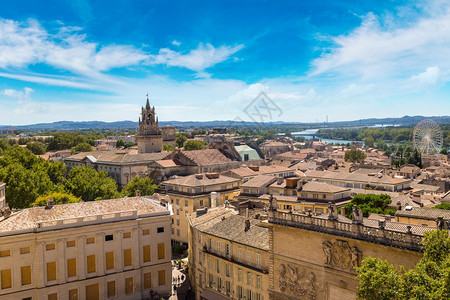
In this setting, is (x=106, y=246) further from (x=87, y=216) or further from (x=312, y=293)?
(x=312, y=293)

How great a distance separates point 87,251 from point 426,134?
505ft

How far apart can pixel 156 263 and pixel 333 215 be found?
2300 centimetres

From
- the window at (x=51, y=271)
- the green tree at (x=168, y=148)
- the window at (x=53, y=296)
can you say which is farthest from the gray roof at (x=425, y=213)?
the green tree at (x=168, y=148)

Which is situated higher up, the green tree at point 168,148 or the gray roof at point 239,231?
the green tree at point 168,148

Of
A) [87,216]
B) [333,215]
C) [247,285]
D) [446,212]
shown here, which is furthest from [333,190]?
[87,216]

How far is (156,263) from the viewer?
141 feet

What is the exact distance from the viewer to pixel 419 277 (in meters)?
18.7

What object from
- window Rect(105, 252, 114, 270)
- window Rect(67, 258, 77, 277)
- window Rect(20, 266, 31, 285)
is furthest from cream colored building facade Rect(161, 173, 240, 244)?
window Rect(20, 266, 31, 285)

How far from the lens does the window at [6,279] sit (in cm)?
3544

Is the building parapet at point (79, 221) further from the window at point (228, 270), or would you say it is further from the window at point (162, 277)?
the window at point (228, 270)

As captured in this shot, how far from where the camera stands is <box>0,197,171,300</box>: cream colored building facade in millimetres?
36312

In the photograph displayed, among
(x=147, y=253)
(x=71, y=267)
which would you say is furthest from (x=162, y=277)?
(x=71, y=267)

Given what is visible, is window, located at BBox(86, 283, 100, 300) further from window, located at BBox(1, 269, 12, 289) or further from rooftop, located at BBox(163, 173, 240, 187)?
rooftop, located at BBox(163, 173, 240, 187)

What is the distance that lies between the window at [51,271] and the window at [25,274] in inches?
65.2
